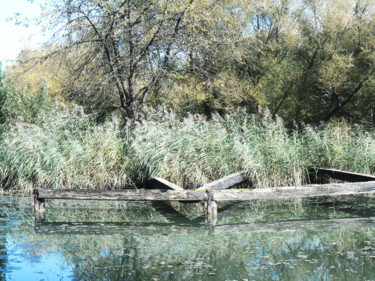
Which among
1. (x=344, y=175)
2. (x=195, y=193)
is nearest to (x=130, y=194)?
(x=195, y=193)

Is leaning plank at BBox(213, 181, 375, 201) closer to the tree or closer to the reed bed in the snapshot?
the reed bed

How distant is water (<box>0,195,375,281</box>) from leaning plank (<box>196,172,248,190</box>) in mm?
514

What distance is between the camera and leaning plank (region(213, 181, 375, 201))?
26.4ft

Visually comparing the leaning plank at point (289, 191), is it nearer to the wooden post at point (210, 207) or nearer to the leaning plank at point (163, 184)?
the wooden post at point (210, 207)

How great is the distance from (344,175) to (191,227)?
465 cm

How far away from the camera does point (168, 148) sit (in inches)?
428

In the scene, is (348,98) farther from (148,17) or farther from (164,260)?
(164,260)

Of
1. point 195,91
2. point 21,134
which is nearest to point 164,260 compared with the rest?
point 21,134

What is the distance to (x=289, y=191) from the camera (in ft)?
27.3

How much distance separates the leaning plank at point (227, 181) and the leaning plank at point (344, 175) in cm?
213

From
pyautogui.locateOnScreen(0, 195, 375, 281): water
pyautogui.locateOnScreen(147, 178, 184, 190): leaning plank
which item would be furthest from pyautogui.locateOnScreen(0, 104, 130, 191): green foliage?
pyautogui.locateOnScreen(0, 195, 375, 281): water

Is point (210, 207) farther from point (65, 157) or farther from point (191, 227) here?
point (65, 157)

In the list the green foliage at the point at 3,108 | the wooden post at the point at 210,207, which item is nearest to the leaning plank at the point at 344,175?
the wooden post at the point at 210,207

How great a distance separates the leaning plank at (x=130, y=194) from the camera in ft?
26.1
